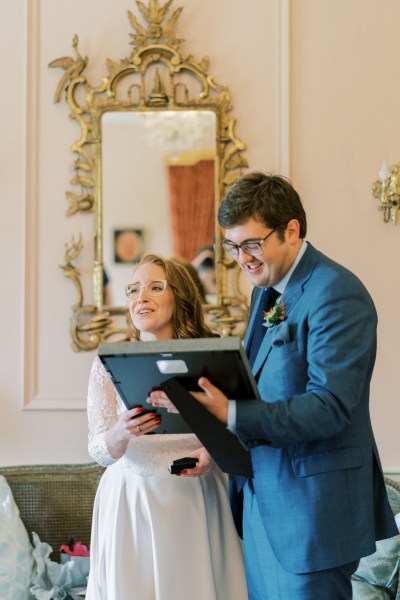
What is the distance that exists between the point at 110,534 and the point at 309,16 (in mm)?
2797

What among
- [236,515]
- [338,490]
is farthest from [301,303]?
[236,515]

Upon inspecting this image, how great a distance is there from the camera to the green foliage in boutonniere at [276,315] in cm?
217

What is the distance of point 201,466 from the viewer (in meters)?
2.38

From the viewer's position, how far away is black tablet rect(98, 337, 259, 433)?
74.6 inches

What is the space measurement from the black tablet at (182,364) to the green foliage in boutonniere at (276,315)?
0.81 ft

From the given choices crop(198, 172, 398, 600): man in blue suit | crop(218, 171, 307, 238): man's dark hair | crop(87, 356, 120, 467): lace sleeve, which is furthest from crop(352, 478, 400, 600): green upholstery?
crop(218, 171, 307, 238): man's dark hair

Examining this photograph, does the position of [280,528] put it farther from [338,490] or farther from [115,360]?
[115,360]

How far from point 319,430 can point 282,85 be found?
8.12ft

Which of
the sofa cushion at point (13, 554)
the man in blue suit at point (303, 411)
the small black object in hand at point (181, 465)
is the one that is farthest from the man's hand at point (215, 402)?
the sofa cushion at point (13, 554)

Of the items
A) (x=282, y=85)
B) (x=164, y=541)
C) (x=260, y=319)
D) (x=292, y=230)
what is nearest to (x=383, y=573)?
(x=164, y=541)

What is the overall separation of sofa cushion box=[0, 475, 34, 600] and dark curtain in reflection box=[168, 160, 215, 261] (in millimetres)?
1509

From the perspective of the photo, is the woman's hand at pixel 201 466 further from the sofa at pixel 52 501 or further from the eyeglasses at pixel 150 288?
the sofa at pixel 52 501

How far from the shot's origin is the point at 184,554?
7.82 ft

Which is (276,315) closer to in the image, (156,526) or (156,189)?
(156,526)
